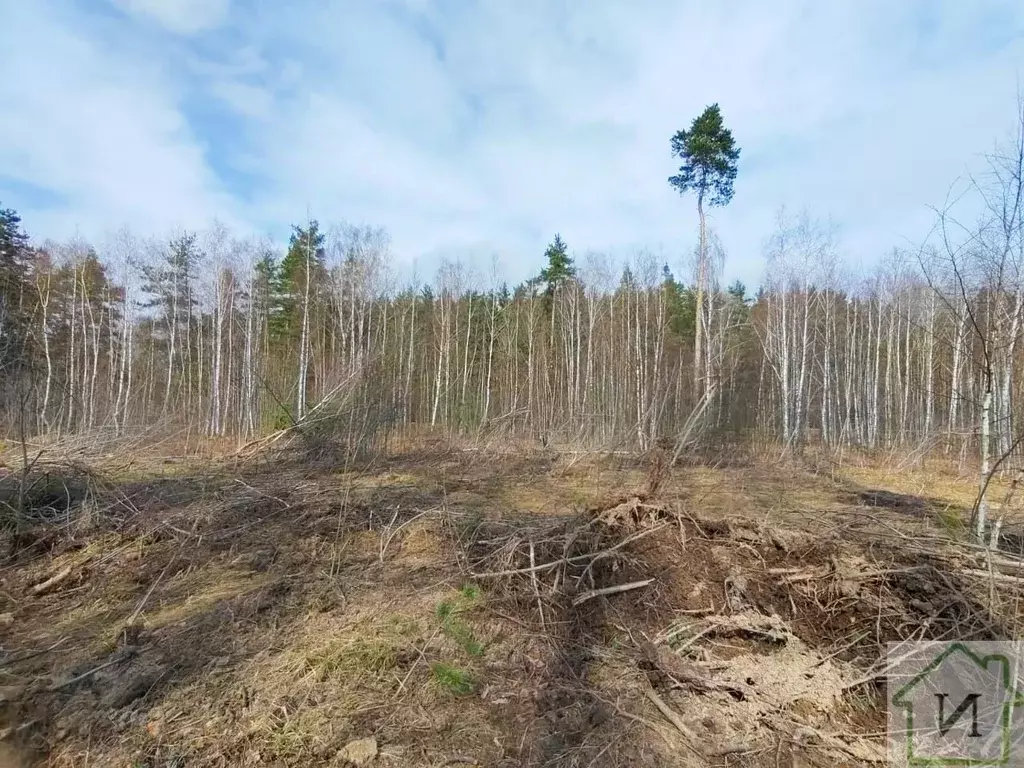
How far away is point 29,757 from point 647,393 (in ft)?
48.4

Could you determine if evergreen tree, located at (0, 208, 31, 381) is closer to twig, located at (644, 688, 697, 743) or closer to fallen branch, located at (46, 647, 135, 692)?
fallen branch, located at (46, 647, 135, 692)

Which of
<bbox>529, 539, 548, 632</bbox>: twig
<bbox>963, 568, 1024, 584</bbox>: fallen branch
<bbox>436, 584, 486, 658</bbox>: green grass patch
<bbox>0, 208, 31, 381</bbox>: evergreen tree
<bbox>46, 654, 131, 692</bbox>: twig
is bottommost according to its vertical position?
<bbox>46, 654, 131, 692</bbox>: twig

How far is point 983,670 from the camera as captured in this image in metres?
3.31

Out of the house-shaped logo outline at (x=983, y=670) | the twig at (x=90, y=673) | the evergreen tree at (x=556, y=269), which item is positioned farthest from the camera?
the evergreen tree at (x=556, y=269)

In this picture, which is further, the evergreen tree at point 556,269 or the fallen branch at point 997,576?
the evergreen tree at point 556,269

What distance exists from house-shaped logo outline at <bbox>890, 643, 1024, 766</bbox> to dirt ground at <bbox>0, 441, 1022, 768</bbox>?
0.14 meters

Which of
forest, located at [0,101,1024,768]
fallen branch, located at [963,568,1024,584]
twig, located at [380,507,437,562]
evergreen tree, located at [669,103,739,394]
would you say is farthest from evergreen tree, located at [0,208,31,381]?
evergreen tree, located at [669,103,739,394]

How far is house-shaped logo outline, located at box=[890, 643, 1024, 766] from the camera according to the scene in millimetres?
2855

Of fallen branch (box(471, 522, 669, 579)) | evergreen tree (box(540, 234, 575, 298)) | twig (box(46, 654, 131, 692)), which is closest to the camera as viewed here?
twig (box(46, 654, 131, 692))

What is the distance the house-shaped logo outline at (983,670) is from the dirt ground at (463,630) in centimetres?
14

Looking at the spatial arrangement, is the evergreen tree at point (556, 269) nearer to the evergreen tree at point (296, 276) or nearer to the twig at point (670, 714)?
the evergreen tree at point (296, 276)

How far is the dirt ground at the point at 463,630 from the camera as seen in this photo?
2928mm

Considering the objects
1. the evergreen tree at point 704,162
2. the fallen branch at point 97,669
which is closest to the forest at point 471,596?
the fallen branch at point 97,669

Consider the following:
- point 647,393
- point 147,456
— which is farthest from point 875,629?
point 647,393
